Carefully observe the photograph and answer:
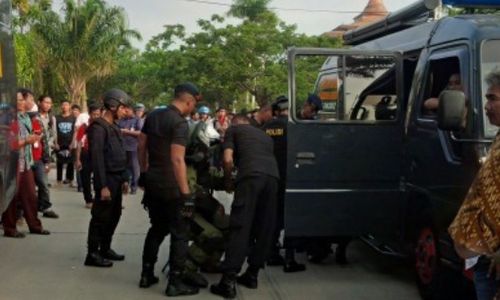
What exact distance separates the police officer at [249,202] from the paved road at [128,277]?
0.74 ft

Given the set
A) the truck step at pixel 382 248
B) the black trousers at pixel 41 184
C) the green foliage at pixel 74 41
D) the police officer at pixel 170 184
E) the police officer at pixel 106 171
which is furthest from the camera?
the green foliage at pixel 74 41

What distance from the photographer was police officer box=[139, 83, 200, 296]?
547 cm

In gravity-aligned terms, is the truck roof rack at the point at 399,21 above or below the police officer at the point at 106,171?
above

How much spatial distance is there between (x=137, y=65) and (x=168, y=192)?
1913 inches

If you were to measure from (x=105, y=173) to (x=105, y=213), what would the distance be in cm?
39

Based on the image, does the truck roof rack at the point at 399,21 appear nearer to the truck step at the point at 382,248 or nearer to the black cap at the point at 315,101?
the black cap at the point at 315,101

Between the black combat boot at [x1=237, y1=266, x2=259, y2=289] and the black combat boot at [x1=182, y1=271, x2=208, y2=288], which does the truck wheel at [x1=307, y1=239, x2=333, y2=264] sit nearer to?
the black combat boot at [x1=237, y1=266, x2=259, y2=289]

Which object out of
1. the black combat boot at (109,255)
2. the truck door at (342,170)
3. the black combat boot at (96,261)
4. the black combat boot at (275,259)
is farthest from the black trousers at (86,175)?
the truck door at (342,170)

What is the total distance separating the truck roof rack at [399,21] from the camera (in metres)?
6.14

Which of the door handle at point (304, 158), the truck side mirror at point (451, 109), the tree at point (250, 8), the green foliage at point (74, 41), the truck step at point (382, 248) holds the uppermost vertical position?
the tree at point (250, 8)

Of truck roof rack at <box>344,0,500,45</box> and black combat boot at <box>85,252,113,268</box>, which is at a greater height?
truck roof rack at <box>344,0,500,45</box>

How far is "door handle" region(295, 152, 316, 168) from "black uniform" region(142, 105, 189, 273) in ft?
3.20

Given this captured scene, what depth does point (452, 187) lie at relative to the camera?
4.80m

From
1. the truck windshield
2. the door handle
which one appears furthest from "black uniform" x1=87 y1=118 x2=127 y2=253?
the truck windshield
